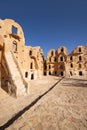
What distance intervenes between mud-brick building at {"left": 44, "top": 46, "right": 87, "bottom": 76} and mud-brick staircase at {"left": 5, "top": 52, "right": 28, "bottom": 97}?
2952 centimetres

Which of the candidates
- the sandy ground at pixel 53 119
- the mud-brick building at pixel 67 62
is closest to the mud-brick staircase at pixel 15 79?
the sandy ground at pixel 53 119

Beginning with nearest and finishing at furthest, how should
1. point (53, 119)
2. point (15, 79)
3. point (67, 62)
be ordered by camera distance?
point (53, 119) < point (15, 79) < point (67, 62)

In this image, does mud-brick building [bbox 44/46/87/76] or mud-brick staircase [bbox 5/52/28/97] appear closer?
mud-brick staircase [bbox 5/52/28/97]

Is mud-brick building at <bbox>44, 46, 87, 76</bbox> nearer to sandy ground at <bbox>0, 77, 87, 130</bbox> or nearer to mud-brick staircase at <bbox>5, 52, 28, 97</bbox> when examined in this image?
mud-brick staircase at <bbox>5, 52, 28, 97</bbox>

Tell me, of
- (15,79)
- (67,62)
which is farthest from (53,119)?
(67,62)

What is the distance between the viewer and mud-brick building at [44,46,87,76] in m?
43.7

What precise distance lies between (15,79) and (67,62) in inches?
1294

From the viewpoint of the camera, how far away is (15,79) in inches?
544

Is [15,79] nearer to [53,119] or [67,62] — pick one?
[53,119]

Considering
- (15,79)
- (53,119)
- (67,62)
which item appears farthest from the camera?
(67,62)

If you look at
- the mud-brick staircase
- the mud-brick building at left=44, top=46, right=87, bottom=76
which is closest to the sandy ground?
the mud-brick staircase

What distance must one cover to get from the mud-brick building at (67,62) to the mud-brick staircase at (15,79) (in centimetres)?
2952

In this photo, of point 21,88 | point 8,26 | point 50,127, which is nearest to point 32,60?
point 8,26

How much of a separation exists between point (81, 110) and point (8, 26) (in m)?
19.4
